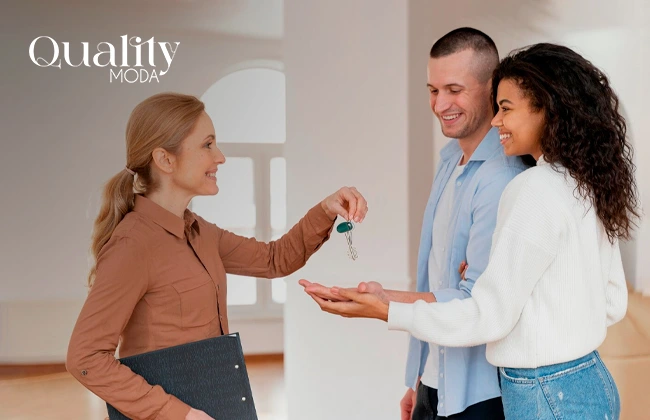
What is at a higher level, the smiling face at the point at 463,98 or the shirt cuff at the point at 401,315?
the smiling face at the point at 463,98

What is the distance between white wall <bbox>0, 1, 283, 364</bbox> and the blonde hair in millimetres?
6215

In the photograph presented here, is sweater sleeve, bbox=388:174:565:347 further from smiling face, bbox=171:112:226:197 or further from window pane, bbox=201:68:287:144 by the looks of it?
window pane, bbox=201:68:287:144

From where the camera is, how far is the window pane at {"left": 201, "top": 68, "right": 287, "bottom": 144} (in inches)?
336

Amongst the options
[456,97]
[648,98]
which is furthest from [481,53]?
[648,98]

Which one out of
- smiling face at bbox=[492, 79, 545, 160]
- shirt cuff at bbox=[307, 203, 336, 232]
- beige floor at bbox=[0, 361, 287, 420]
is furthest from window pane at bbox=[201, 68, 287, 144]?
smiling face at bbox=[492, 79, 545, 160]

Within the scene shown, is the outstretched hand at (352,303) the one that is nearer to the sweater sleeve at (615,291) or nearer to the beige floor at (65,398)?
the sweater sleeve at (615,291)

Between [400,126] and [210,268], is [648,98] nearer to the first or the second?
[400,126]

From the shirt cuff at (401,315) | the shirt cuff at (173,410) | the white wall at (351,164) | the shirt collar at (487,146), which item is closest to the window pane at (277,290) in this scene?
the white wall at (351,164)

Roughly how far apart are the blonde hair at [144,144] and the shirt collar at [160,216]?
4 centimetres

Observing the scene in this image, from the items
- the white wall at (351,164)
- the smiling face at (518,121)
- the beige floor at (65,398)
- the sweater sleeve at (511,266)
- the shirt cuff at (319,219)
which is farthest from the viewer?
the beige floor at (65,398)

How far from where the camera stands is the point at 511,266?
57.9 inches

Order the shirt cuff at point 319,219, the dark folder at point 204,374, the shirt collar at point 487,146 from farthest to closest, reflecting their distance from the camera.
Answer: the shirt cuff at point 319,219 < the shirt collar at point 487,146 < the dark folder at point 204,374

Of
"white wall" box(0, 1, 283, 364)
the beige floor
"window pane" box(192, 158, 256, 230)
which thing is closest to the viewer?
the beige floor

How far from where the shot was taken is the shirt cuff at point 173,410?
170 cm
